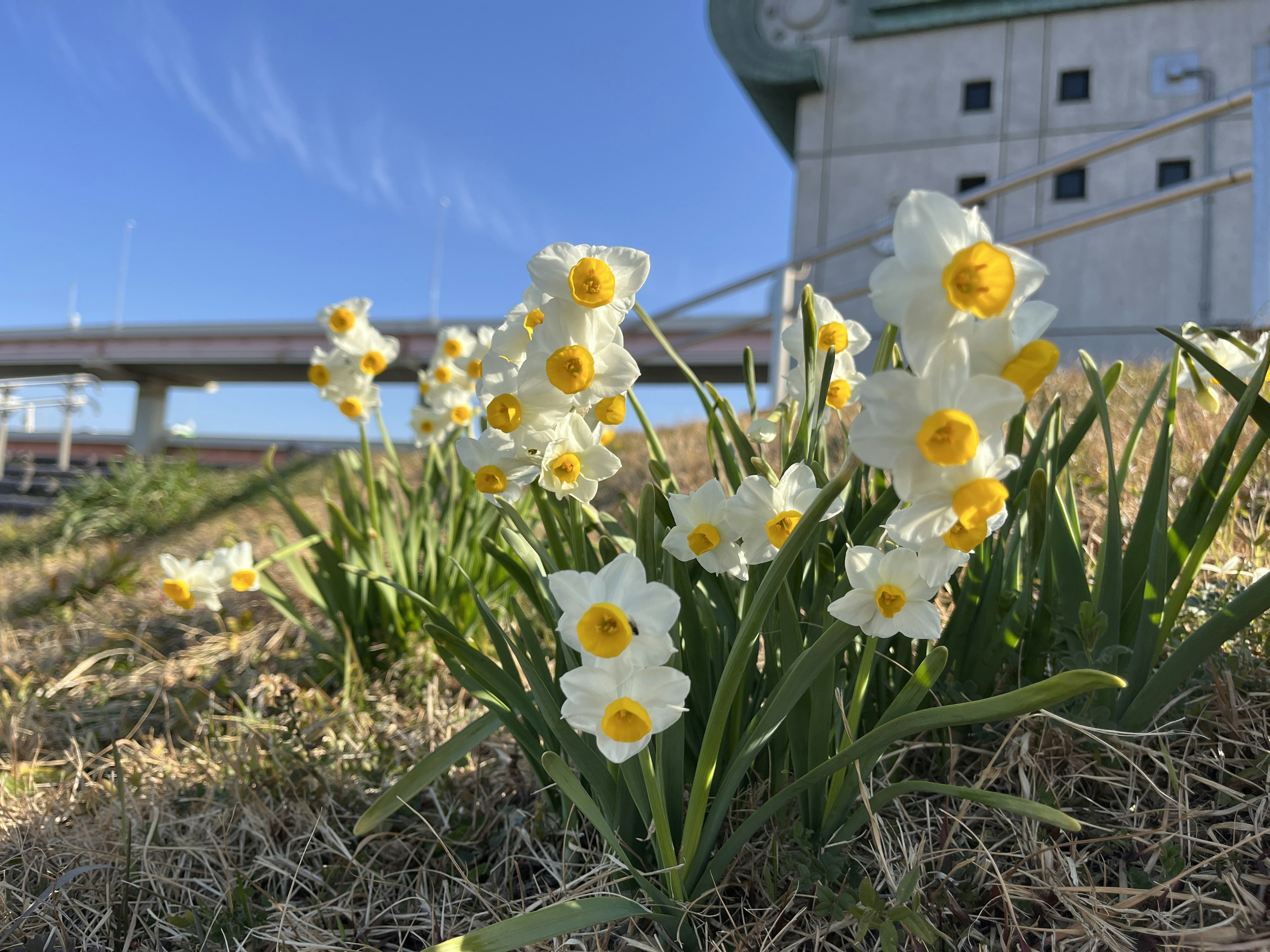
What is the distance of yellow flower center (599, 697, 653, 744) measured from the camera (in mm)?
747

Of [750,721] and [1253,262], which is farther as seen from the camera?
[1253,262]

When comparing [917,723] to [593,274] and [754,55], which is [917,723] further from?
[754,55]

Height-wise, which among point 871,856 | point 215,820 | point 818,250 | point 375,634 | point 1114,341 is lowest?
point 215,820

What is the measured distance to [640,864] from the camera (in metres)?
1.08

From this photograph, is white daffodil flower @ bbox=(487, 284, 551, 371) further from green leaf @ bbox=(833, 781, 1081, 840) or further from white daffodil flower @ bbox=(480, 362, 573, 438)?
green leaf @ bbox=(833, 781, 1081, 840)

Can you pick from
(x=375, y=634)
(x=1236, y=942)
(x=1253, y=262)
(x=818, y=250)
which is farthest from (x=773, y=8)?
(x=1236, y=942)

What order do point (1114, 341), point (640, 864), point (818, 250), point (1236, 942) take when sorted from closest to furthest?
1. point (1236, 942)
2. point (640, 864)
3. point (818, 250)
4. point (1114, 341)

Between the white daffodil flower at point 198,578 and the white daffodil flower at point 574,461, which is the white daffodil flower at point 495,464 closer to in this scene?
the white daffodil flower at point 574,461

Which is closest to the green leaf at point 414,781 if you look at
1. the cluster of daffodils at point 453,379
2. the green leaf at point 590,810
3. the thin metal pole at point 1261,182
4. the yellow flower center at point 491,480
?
the green leaf at point 590,810

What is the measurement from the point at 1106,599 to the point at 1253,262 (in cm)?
223

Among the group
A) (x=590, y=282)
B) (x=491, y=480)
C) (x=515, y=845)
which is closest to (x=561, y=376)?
(x=590, y=282)

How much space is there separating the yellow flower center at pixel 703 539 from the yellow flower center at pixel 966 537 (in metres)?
0.33

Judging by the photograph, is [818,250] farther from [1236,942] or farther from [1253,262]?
[1236,942]

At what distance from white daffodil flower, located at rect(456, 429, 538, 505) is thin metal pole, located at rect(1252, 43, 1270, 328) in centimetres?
269
